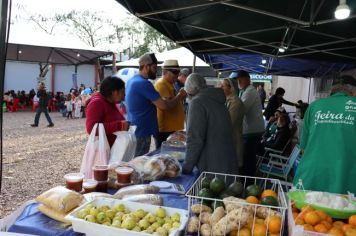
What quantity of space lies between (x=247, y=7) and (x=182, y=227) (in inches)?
71.3

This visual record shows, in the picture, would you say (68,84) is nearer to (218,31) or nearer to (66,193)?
(218,31)

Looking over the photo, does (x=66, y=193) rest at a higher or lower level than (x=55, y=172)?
higher

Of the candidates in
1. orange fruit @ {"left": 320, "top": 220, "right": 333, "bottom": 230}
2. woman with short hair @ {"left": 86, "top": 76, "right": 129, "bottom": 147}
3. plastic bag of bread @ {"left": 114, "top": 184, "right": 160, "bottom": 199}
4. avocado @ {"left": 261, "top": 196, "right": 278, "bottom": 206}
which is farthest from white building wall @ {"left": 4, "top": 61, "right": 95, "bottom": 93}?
orange fruit @ {"left": 320, "top": 220, "right": 333, "bottom": 230}

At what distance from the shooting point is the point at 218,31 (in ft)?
11.8

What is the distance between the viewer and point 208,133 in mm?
2631

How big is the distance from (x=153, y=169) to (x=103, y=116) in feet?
2.34

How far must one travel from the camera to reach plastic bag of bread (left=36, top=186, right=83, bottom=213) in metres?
1.49

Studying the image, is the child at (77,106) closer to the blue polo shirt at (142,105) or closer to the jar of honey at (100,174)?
the blue polo shirt at (142,105)

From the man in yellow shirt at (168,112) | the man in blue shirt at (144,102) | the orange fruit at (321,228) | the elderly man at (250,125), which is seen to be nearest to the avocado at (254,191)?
the orange fruit at (321,228)

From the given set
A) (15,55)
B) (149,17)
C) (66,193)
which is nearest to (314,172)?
(66,193)

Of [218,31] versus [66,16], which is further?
[66,16]

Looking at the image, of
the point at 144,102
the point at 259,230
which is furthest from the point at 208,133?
the point at 259,230

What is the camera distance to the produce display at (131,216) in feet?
4.25

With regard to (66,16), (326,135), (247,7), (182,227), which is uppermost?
(66,16)
